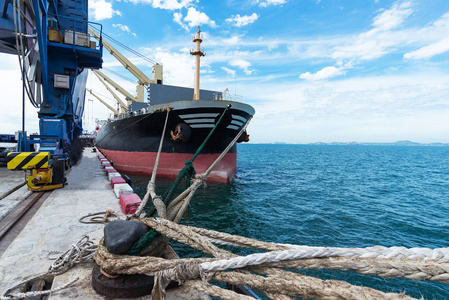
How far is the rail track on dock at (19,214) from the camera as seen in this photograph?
13.9 feet

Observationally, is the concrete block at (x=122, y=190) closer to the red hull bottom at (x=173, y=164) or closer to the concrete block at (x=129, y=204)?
the concrete block at (x=129, y=204)

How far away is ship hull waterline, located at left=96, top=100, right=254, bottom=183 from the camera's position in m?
13.1

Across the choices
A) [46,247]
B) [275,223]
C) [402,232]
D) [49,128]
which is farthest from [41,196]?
[402,232]

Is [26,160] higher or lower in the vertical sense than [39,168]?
higher

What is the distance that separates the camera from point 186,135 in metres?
13.5

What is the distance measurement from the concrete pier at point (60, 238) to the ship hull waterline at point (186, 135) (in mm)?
7044

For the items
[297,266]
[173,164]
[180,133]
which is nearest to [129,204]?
[297,266]

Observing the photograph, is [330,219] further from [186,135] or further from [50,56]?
[50,56]

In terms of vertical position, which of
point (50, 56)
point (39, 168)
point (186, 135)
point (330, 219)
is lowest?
point (330, 219)

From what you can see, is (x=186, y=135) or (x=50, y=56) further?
(x=186, y=135)

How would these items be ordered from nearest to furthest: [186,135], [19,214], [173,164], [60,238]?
[60,238], [19,214], [186,135], [173,164]

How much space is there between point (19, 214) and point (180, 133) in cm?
883

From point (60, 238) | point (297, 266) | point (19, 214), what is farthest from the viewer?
point (19, 214)

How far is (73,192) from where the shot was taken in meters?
6.90
